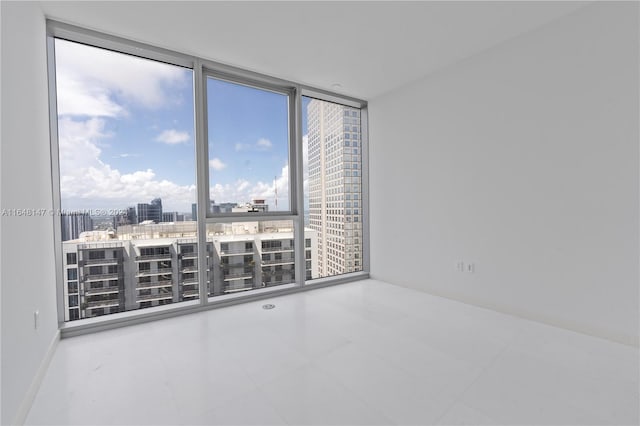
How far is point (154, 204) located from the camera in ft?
9.44

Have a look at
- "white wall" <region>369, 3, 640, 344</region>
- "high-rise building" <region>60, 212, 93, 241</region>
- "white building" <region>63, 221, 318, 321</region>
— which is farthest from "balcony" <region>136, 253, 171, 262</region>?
"white wall" <region>369, 3, 640, 344</region>

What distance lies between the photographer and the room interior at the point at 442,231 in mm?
1559

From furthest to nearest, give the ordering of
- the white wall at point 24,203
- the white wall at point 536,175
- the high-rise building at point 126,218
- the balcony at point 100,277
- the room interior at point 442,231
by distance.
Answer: the high-rise building at point 126,218
the balcony at point 100,277
the white wall at point 536,175
the room interior at point 442,231
the white wall at point 24,203

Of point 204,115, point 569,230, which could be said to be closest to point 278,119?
point 204,115

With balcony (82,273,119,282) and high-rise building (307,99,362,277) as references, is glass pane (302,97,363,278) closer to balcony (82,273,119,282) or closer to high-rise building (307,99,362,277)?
high-rise building (307,99,362,277)

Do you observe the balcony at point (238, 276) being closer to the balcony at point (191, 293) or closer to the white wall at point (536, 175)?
the balcony at point (191, 293)

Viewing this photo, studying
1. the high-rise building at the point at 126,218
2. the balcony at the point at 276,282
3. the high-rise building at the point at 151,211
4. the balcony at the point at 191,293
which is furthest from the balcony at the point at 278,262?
the high-rise building at the point at 126,218

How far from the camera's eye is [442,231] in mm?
3352

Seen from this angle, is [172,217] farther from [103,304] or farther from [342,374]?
[342,374]

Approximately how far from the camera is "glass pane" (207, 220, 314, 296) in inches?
128

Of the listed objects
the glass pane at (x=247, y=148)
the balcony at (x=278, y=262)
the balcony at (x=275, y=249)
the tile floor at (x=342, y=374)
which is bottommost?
the tile floor at (x=342, y=374)

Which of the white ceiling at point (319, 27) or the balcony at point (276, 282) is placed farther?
the balcony at point (276, 282)

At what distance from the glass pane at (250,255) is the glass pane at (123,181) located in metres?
0.27

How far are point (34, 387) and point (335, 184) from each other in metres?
3.52
